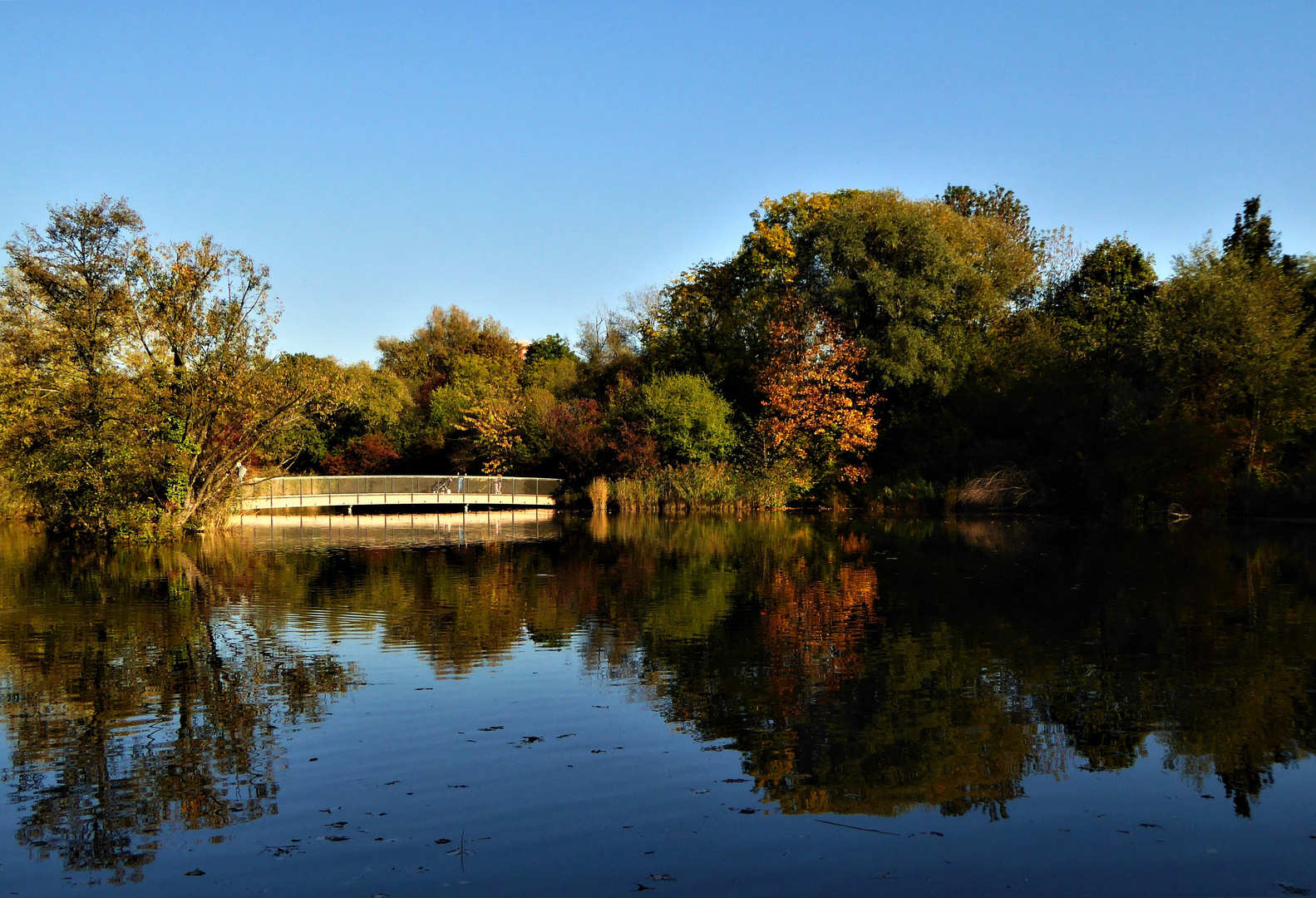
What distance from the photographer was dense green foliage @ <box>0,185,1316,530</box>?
82.3 feet

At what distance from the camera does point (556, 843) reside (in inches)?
219

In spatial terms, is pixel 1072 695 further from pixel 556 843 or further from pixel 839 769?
pixel 556 843

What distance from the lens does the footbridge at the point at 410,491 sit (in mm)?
39688

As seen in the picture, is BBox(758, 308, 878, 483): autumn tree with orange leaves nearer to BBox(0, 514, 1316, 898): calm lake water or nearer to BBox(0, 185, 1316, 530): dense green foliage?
BBox(0, 185, 1316, 530): dense green foliage

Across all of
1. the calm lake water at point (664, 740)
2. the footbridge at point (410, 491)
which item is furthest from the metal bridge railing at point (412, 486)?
the calm lake water at point (664, 740)

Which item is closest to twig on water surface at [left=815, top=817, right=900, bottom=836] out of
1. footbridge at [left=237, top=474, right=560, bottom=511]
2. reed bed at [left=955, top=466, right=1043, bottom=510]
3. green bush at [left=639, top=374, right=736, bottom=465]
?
reed bed at [left=955, top=466, right=1043, bottom=510]

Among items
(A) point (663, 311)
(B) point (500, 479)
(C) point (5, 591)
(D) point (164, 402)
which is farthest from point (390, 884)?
(A) point (663, 311)

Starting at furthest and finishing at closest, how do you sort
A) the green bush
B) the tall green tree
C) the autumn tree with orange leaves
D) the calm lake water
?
1. the green bush
2. the autumn tree with orange leaves
3. the tall green tree
4. the calm lake water

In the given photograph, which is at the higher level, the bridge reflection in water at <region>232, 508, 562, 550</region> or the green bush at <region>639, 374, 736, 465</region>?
the green bush at <region>639, 374, 736, 465</region>

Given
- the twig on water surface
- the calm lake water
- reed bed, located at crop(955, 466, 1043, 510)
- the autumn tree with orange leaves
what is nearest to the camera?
the calm lake water

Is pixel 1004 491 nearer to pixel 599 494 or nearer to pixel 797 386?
pixel 797 386

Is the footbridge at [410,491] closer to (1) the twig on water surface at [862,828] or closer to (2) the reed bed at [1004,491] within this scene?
(2) the reed bed at [1004,491]

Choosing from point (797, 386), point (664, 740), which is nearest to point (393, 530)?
point (797, 386)

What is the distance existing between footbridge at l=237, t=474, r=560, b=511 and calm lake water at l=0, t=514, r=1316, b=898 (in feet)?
78.4
